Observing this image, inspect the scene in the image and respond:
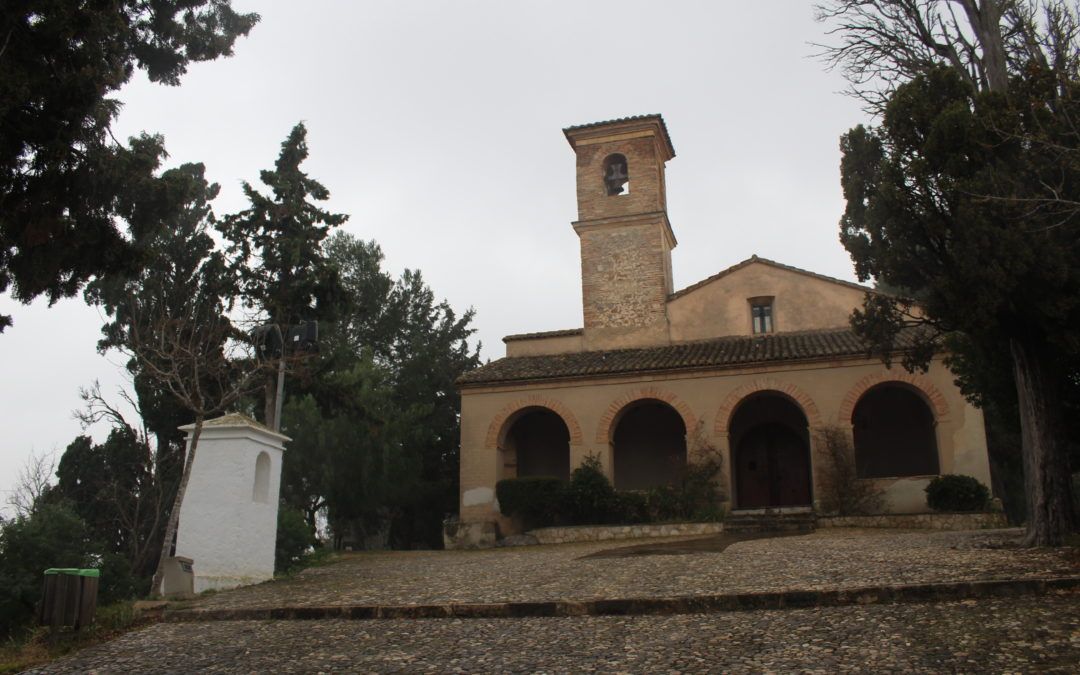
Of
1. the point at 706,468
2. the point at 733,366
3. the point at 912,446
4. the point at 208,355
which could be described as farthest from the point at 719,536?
the point at 208,355

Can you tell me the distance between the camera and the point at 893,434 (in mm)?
20766

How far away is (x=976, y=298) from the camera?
34.7 feet

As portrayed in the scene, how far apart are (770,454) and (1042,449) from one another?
36.0 feet

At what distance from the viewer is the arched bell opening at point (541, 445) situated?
2273cm

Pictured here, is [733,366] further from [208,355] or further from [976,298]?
[208,355]

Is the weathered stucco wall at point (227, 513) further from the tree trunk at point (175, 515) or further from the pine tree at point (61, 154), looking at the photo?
the pine tree at point (61, 154)

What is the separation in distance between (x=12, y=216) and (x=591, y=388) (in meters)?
14.4

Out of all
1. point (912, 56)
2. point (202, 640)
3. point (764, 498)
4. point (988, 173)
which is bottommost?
point (202, 640)

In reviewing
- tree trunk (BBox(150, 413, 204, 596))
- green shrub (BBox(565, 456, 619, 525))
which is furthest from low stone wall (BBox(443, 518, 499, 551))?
tree trunk (BBox(150, 413, 204, 596))

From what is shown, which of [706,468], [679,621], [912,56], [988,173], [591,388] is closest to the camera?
→ [679,621]

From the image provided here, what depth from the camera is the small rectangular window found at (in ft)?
73.6

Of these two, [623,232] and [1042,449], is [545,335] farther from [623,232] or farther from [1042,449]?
[1042,449]

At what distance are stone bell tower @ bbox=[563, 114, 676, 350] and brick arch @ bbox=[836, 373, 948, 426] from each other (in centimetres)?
521

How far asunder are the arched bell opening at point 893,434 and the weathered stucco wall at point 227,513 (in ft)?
45.5
